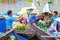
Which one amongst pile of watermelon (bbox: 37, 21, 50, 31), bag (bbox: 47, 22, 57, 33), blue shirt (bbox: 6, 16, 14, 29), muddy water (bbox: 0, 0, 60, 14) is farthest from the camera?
muddy water (bbox: 0, 0, 60, 14)

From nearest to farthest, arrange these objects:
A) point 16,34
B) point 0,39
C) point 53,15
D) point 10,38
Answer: point 0,39, point 10,38, point 16,34, point 53,15

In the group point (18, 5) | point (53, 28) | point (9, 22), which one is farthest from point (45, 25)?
point (18, 5)

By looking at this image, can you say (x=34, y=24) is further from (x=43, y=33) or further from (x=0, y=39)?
(x=0, y=39)

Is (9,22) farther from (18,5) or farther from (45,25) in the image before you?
(18,5)

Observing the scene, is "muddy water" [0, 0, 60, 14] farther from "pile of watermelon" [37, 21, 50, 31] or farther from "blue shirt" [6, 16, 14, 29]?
"pile of watermelon" [37, 21, 50, 31]

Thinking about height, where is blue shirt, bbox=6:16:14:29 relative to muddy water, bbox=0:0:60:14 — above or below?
above

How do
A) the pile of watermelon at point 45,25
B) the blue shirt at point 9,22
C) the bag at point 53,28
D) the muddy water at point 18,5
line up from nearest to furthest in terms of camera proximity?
1. the bag at point 53,28
2. the pile of watermelon at point 45,25
3. the blue shirt at point 9,22
4. the muddy water at point 18,5

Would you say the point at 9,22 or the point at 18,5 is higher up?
the point at 9,22

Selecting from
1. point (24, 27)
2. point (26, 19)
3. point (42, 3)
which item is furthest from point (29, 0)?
point (24, 27)

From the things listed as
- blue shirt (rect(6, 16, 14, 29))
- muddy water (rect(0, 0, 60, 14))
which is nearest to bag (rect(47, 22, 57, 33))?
blue shirt (rect(6, 16, 14, 29))

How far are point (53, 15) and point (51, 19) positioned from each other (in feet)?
2.56

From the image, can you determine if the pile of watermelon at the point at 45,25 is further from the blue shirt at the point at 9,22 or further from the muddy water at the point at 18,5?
the muddy water at the point at 18,5

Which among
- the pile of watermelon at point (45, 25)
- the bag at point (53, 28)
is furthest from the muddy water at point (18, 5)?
the bag at point (53, 28)

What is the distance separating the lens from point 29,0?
16438 mm
